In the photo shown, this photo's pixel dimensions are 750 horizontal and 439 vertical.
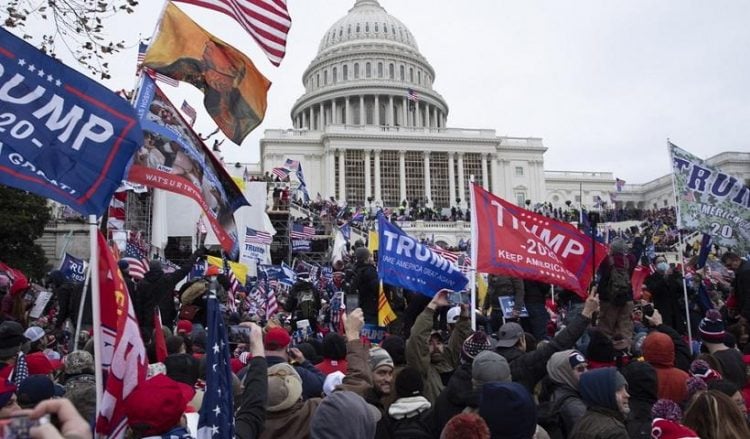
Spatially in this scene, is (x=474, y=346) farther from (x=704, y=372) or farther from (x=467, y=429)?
(x=467, y=429)

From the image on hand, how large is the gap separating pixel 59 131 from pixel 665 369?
4.07m

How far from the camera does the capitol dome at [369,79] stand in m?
80.4

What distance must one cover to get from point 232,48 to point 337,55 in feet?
264

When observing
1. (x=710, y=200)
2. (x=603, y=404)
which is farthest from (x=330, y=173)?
(x=603, y=404)

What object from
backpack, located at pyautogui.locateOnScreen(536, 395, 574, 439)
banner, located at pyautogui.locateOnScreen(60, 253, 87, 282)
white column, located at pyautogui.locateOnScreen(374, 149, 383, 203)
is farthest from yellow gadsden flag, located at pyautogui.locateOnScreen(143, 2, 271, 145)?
white column, located at pyautogui.locateOnScreen(374, 149, 383, 203)

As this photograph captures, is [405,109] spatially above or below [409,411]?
above

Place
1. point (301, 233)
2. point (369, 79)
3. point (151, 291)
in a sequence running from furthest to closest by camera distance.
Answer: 1. point (369, 79)
2. point (301, 233)
3. point (151, 291)

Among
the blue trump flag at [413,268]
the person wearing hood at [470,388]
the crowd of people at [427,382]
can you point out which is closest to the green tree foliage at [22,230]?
the crowd of people at [427,382]

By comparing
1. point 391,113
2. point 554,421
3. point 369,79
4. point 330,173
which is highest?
point 369,79

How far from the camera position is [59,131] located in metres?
3.53

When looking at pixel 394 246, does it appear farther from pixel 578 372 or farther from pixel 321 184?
pixel 321 184

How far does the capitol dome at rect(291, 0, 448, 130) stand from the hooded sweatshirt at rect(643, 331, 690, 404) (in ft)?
245

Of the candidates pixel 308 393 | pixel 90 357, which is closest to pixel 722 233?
pixel 308 393

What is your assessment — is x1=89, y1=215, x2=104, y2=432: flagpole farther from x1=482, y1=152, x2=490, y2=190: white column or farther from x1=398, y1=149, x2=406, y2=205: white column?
x1=482, y1=152, x2=490, y2=190: white column
